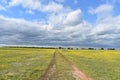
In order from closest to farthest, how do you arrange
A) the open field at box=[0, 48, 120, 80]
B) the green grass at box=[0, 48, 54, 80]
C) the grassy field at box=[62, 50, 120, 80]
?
the open field at box=[0, 48, 120, 80] < the green grass at box=[0, 48, 54, 80] < the grassy field at box=[62, 50, 120, 80]

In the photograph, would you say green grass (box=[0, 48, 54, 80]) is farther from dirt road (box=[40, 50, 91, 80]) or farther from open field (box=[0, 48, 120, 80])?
dirt road (box=[40, 50, 91, 80])

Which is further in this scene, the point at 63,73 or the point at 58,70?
the point at 58,70

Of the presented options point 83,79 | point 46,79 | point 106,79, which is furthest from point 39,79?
point 106,79

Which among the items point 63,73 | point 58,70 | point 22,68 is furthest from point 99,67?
point 22,68

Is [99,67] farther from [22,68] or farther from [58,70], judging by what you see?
[22,68]

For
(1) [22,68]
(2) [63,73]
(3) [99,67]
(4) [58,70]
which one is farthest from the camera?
(3) [99,67]

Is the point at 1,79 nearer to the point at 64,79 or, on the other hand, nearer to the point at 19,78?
the point at 19,78

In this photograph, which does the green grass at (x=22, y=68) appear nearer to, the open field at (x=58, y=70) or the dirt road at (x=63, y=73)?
the open field at (x=58, y=70)

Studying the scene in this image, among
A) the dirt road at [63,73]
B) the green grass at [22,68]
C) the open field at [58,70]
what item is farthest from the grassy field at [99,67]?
the green grass at [22,68]

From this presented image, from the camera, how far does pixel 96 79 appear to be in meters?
23.0

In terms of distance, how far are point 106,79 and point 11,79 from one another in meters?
9.23

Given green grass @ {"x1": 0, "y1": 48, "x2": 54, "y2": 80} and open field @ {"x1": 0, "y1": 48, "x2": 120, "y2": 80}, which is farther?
green grass @ {"x1": 0, "y1": 48, "x2": 54, "y2": 80}

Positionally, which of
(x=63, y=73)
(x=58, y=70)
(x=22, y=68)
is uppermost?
(x=22, y=68)

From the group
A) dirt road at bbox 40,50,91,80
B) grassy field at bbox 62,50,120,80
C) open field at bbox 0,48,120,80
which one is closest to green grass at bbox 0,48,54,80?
open field at bbox 0,48,120,80
